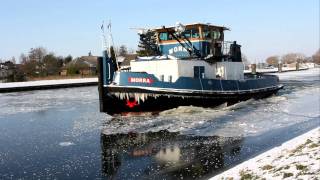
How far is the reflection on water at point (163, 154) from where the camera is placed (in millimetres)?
7898

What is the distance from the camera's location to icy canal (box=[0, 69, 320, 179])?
812 cm

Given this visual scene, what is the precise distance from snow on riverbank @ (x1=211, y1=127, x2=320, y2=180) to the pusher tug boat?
7867 mm

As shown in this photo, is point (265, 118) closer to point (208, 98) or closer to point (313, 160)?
point (208, 98)

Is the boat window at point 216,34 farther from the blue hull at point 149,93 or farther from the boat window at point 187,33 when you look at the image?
the blue hull at point 149,93

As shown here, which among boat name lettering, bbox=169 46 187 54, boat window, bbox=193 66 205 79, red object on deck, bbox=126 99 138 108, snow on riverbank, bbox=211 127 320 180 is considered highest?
boat name lettering, bbox=169 46 187 54

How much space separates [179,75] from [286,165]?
10.5 metres

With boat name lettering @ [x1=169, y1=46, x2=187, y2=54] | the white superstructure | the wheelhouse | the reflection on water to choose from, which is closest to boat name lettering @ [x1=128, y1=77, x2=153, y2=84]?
the white superstructure

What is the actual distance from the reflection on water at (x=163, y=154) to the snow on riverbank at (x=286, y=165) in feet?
3.00

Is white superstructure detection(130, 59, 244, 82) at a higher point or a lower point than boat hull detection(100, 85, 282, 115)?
higher

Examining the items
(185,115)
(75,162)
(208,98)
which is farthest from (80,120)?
(75,162)

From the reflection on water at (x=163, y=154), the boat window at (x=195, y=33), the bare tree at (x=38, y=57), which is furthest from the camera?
the bare tree at (x=38, y=57)

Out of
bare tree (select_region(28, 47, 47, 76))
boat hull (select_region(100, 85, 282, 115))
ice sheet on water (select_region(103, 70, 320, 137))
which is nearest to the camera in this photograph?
ice sheet on water (select_region(103, 70, 320, 137))

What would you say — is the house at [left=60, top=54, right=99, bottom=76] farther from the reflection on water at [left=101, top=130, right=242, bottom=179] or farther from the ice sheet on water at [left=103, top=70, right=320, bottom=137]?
the reflection on water at [left=101, top=130, right=242, bottom=179]

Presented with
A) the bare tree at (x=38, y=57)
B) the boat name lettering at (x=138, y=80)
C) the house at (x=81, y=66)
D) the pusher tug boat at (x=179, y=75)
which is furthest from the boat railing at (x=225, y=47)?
the bare tree at (x=38, y=57)
